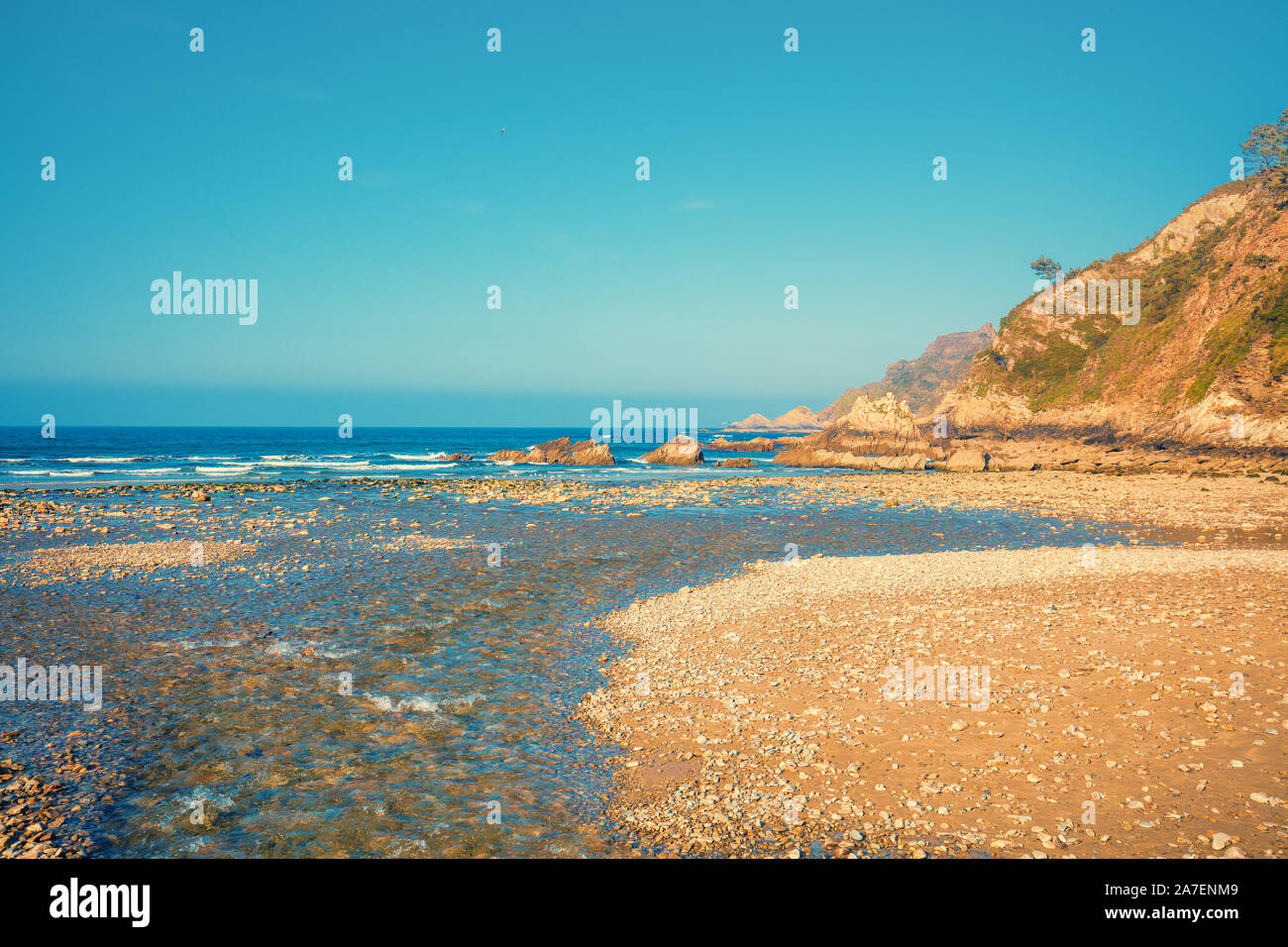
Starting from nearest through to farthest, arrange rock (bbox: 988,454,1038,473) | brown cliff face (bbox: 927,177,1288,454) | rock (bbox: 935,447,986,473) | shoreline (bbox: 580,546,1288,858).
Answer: shoreline (bbox: 580,546,1288,858) < brown cliff face (bbox: 927,177,1288,454) < rock (bbox: 988,454,1038,473) < rock (bbox: 935,447,986,473)

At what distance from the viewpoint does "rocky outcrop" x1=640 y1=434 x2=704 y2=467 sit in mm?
91688

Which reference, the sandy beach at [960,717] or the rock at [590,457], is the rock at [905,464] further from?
the sandy beach at [960,717]

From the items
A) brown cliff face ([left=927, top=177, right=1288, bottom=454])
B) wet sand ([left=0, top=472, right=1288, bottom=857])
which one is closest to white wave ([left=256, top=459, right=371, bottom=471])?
wet sand ([left=0, top=472, right=1288, bottom=857])

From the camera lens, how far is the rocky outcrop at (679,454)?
9169 centimetres

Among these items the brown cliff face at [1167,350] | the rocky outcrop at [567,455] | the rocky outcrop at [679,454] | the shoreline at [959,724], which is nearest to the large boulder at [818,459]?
the rocky outcrop at [679,454]

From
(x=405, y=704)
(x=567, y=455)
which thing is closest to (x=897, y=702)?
(x=405, y=704)

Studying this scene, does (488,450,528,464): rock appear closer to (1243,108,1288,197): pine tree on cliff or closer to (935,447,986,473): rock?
(935,447,986,473): rock

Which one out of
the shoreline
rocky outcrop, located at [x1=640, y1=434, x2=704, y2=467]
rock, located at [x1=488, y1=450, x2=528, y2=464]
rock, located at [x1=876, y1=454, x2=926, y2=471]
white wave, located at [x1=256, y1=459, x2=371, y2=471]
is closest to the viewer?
the shoreline

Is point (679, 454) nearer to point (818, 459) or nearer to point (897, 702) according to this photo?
point (818, 459)

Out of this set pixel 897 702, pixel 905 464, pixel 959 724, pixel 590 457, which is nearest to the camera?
pixel 959 724

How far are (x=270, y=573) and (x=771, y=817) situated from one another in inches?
751

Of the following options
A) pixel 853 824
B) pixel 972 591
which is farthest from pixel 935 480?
pixel 853 824

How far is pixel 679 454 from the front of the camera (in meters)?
91.8

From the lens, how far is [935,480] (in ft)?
202
